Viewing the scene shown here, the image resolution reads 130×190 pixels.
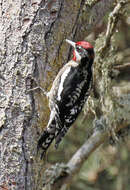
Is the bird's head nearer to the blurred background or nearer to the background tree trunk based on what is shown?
the background tree trunk

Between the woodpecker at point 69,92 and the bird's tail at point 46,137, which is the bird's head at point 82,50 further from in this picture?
the bird's tail at point 46,137

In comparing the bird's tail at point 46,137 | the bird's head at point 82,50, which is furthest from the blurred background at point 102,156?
the bird's tail at point 46,137

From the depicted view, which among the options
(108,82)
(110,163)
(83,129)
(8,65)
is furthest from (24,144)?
(110,163)

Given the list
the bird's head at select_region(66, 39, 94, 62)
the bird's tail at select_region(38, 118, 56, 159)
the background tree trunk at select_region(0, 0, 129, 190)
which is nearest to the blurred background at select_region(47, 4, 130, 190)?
the bird's head at select_region(66, 39, 94, 62)

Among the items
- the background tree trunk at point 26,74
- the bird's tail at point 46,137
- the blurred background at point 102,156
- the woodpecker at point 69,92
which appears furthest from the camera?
the blurred background at point 102,156

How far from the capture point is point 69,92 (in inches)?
143

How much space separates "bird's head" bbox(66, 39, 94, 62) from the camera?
3.54 metres

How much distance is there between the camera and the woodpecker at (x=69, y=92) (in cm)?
353

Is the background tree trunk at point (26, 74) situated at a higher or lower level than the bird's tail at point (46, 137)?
higher

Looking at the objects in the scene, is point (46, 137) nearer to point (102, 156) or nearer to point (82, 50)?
point (82, 50)

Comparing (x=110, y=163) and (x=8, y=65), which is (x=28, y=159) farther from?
(x=110, y=163)

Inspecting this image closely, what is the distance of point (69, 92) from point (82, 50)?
38 cm

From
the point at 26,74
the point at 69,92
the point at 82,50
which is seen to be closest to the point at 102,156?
the point at 69,92

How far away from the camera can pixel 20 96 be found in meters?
3.12
